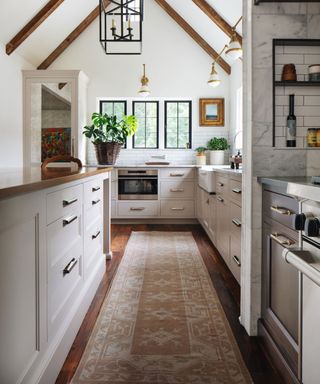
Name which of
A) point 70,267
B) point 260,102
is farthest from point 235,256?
point 70,267

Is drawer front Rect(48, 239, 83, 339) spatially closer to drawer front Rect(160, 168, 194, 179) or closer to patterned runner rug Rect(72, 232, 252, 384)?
patterned runner rug Rect(72, 232, 252, 384)

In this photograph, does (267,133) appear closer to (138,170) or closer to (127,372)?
(127,372)

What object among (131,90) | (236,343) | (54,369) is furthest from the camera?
(131,90)

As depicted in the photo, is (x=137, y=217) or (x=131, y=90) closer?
(x=137, y=217)

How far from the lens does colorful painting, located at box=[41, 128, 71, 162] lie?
20.2ft

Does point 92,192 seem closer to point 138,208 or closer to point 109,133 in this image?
point 138,208

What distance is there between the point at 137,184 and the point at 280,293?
443 cm

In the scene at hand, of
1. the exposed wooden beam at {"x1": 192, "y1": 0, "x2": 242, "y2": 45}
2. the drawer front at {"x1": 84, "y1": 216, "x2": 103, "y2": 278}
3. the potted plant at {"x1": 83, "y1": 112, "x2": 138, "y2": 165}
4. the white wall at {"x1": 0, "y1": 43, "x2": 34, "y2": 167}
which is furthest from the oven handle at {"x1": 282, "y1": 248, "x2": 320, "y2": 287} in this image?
the potted plant at {"x1": 83, "y1": 112, "x2": 138, "y2": 165}

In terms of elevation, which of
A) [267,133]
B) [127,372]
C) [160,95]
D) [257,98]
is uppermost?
[160,95]

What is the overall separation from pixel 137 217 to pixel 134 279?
9.53 ft

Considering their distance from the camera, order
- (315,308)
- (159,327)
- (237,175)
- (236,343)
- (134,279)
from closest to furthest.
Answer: (315,308), (236,343), (159,327), (237,175), (134,279)

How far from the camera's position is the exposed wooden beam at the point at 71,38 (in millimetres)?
6492

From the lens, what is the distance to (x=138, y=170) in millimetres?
6051

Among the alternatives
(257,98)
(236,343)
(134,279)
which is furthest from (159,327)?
(257,98)
